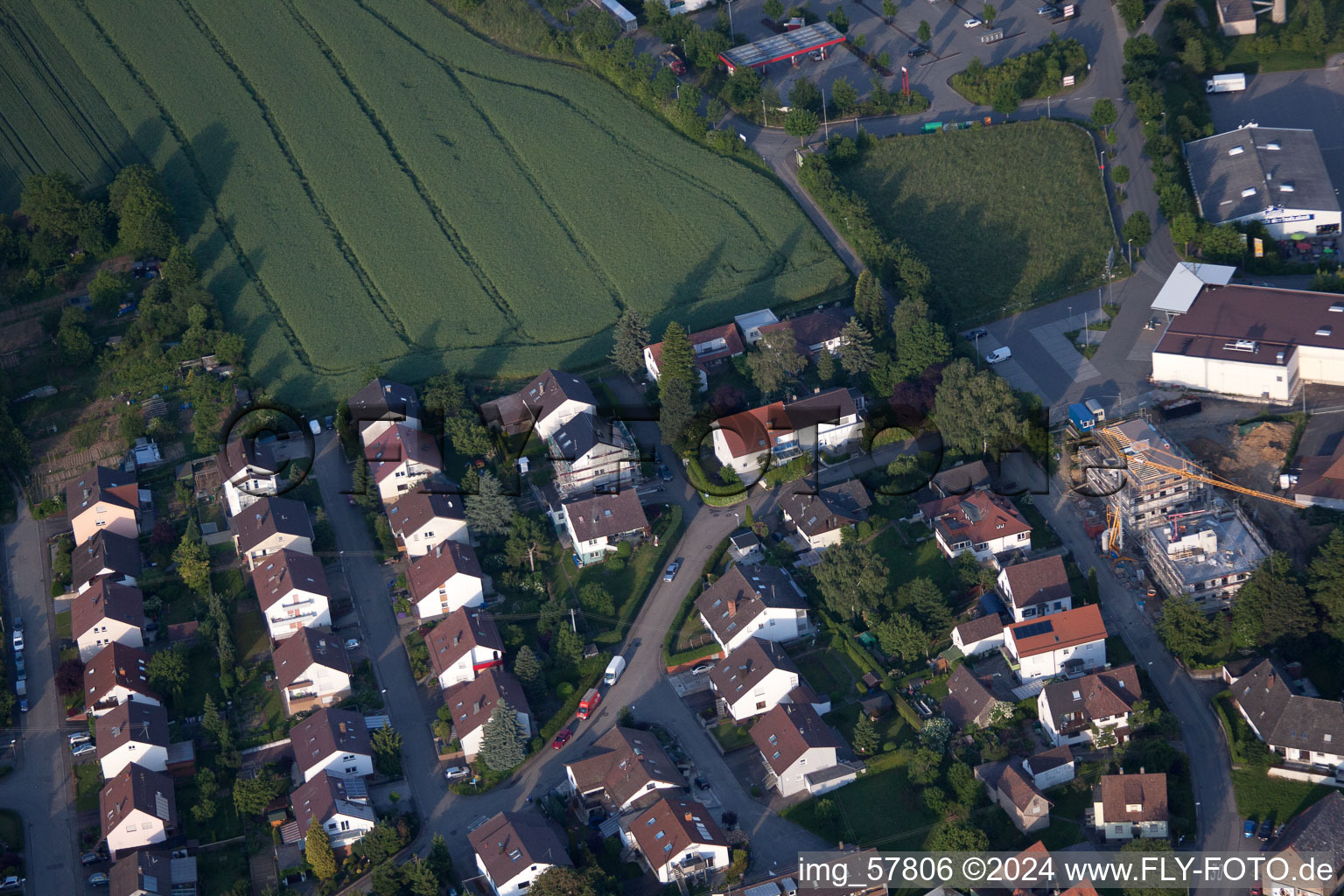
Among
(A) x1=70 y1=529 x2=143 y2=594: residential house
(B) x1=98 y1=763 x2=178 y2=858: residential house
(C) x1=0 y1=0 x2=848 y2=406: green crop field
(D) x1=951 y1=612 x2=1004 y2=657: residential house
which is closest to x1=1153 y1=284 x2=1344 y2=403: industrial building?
(D) x1=951 y1=612 x2=1004 y2=657: residential house

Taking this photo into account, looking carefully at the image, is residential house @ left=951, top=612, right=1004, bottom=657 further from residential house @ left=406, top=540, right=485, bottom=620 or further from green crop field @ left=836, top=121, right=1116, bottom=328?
residential house @ left=406, top=540, right=485, bottom=620

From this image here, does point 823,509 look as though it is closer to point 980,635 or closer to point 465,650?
point 980,635

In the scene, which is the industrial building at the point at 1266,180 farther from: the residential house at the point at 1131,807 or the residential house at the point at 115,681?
the residential house at the point at 115,681

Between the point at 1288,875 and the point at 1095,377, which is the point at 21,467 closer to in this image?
the point at 1095,377

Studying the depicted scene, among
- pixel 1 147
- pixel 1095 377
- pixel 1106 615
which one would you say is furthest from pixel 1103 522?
pixel 1 147

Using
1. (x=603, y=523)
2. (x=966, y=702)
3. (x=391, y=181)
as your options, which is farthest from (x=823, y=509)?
(x=391, y=181)

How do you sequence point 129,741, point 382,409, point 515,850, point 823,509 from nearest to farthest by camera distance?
1. point 515,850
2. point 129,741
3. point 823,509
4. point 382,409

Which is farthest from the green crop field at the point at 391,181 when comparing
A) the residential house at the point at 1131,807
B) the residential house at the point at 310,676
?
the residential house at the point at 1131,807
